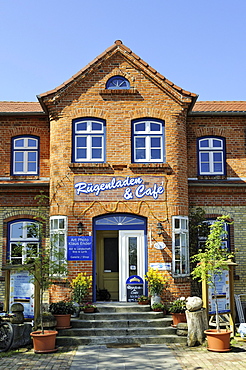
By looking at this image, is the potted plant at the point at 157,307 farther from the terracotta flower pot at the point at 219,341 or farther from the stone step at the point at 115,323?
the terracotta flower pot at the point at 219,341

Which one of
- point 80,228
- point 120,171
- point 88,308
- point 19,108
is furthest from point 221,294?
point 19,108

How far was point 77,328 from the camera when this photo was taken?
45.0 feet

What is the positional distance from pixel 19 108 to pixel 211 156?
24.8 ft

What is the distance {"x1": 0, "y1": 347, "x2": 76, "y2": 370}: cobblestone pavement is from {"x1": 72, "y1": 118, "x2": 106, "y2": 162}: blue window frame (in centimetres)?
622

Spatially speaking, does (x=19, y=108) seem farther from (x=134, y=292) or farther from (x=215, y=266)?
(x=215, y=266)

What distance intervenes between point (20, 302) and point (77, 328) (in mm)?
1804

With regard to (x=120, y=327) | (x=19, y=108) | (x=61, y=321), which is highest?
(x=19, y=108)

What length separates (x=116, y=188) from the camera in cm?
1566

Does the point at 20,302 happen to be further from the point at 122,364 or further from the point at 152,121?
the point at 152,121

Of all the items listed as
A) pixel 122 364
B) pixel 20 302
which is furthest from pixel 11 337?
pixel 122 364

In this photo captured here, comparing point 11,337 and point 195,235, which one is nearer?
point 11,337

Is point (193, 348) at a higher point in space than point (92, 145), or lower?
lower

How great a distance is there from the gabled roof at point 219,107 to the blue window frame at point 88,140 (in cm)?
368

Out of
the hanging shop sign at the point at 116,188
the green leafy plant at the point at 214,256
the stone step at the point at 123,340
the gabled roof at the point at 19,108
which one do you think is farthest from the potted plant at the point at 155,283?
the gabled roof at the point at 19,108
